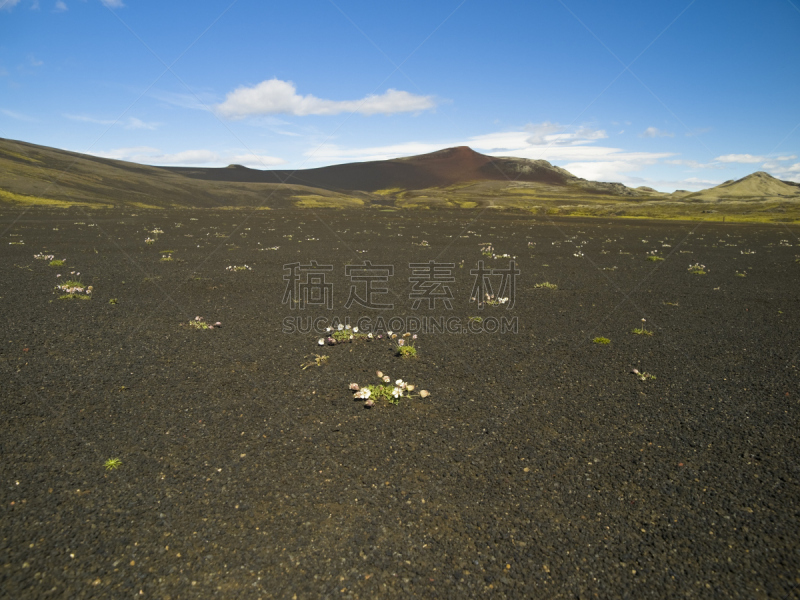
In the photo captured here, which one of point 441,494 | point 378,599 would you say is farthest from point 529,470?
point 378,599

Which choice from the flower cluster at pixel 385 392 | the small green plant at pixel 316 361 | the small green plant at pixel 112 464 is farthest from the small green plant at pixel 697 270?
the small green plant at pixel 112 464

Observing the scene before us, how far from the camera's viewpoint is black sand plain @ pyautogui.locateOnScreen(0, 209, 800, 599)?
15.1 feet

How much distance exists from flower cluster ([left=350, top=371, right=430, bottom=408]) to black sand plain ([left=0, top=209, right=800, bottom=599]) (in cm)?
20

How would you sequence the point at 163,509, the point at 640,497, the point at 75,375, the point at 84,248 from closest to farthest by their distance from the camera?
the point at 163,509
the point at 640,497
the point at 75,375
the point at 84,248

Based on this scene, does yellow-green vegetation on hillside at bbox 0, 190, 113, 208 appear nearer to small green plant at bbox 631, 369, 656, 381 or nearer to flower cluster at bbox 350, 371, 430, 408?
flower cluster at bbox 350, 371, 430, 408

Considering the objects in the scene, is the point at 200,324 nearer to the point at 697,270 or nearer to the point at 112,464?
the point at 112,464

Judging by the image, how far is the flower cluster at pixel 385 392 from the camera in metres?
8.27

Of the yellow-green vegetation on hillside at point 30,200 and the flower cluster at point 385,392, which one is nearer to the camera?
the flower cluster at point 385,392

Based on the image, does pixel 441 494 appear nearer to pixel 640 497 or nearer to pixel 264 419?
pixel 640 497

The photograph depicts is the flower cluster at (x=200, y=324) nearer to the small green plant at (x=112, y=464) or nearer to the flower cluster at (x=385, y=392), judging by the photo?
the flower cluster at (x=385, y=392)

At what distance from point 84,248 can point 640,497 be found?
3519 centimetres

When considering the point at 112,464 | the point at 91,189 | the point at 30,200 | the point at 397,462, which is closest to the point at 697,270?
the point at 397,462

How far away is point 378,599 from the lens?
429 centimetres

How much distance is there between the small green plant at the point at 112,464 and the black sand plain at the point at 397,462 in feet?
0.42
